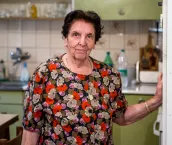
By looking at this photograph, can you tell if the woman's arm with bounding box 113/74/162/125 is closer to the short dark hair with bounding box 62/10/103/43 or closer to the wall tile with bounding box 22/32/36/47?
the short dark hair with bounding box 62/10/103/43

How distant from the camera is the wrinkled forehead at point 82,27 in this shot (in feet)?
4.61

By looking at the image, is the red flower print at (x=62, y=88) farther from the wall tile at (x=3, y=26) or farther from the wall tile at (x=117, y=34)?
the wall tile at (x=3, y=26)

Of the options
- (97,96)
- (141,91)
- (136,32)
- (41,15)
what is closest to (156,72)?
(141,91)

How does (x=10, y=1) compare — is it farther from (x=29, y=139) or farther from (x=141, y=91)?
(x=29, y=139)

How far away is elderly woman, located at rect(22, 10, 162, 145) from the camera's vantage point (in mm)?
1382

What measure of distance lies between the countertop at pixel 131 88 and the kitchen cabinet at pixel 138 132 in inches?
1.7

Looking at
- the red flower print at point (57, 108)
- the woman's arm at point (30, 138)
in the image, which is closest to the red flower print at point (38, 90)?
the red flower print at point (57, 108)

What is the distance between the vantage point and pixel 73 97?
1396mm

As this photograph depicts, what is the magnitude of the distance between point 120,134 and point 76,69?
134 cm

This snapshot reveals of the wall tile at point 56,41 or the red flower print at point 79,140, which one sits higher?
the wall tile at point 56,41

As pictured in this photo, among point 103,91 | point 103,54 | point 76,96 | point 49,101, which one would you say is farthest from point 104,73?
point 103,54

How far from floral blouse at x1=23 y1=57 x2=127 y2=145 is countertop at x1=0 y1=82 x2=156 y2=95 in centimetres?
114

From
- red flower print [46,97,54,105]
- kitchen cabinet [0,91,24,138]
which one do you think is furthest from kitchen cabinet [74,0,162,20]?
red flower print [46,97,54,105]

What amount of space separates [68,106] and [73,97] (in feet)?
0.15
